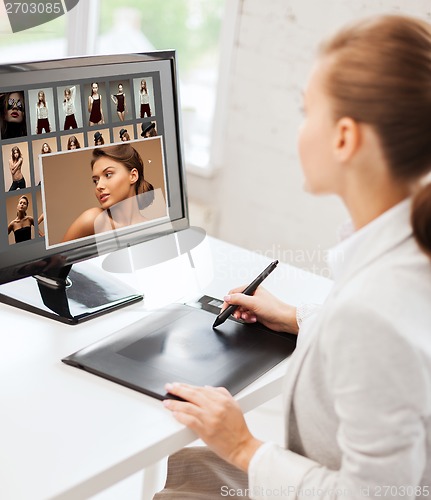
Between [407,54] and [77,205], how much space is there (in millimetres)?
614

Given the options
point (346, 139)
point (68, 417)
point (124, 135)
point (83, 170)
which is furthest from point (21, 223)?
point (346, 139)

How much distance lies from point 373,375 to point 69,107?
673 millimetres

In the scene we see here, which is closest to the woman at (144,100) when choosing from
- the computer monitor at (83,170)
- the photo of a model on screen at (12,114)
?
the computer monitor at (83,170)

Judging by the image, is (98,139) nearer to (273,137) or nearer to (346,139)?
(346,139)

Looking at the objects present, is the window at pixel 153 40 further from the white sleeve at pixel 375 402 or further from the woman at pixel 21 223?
the white sleeve at pixel 375 402

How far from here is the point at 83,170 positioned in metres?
1.22

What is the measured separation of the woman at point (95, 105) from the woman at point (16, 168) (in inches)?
5.5

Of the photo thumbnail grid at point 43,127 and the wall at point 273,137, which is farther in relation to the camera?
the wall at point 273,137

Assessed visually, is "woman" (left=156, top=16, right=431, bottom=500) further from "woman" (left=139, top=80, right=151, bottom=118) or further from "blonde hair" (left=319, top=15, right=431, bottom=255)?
"woman" (left=139, top=80, right=151, bottom=118)

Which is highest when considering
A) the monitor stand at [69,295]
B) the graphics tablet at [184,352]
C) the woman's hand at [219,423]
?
the monitor stand at [69,295]

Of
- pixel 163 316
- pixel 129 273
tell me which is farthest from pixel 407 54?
pixel 129 273

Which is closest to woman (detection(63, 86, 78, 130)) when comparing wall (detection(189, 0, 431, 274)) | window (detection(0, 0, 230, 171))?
wall (detection(189, 0, 431, 274))

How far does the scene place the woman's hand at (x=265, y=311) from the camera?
4.02ft

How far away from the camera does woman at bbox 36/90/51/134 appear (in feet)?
→ 3.80
